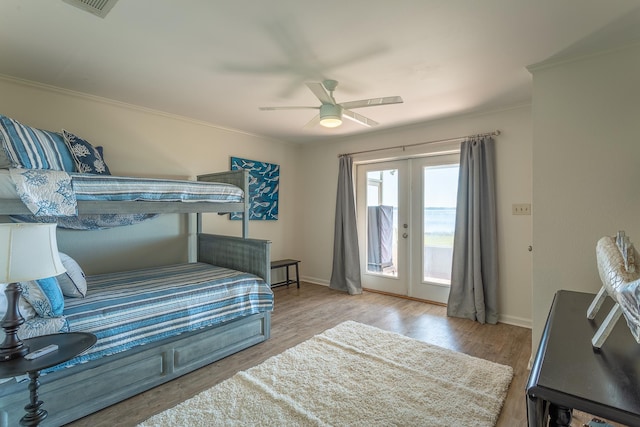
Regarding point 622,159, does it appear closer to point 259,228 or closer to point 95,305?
point 95,305

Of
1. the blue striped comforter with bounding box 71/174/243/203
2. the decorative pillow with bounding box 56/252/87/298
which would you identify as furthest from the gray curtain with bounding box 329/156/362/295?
the decorative pillow with bounding box 56/252/87/298

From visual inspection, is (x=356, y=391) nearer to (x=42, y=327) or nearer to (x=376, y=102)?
(x=42, y=327)

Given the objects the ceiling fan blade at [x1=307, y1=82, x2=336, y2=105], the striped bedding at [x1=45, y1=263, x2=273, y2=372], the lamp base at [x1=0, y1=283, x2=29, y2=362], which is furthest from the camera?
the ceiling fan blade at [x1=307, y1=82, x2=336, y2=105]

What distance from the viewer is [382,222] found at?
4438 mm

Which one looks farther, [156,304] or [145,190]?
[145,190]

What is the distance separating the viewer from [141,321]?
6.59 ft

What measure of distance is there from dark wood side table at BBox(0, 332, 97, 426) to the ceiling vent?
5.72ft

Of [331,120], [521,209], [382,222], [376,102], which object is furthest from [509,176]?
[331,120]

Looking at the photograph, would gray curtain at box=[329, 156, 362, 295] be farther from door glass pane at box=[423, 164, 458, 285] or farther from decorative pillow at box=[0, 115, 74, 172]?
decorative pillow at box=[0, 115, 74, 172]

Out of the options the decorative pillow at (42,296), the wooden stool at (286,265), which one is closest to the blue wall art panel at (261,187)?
the wooden stool at (286,265)

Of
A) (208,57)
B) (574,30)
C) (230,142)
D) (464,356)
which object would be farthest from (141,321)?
(574,30)

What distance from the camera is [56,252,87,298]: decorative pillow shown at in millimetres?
1948

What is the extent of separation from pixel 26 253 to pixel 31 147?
1331mm

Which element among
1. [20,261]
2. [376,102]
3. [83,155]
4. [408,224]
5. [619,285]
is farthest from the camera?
[408,224]
